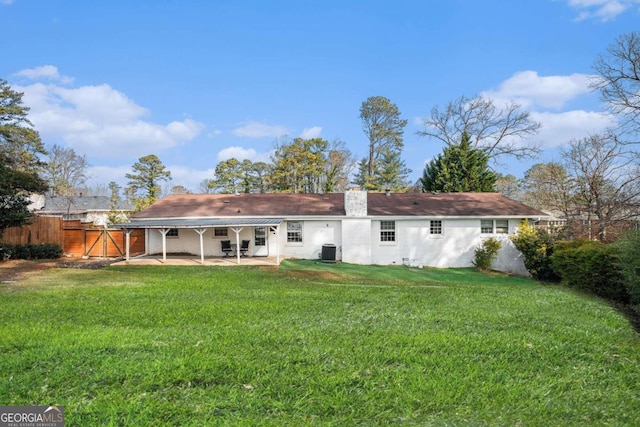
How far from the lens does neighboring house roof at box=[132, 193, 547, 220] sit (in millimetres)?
19266

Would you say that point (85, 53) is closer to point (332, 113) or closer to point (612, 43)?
point (332, 113)

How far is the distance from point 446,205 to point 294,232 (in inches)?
345

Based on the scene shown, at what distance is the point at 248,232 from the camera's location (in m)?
19.7

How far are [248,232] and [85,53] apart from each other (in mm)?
10647

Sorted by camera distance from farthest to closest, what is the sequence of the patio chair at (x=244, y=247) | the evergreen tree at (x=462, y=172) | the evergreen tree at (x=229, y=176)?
1. the evergreen tree at (x=229, y=176)
2. the evergreen tree at (x=462, y=172)
3. the patio chair at (x=244, y=247)

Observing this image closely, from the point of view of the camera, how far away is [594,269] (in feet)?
34.3

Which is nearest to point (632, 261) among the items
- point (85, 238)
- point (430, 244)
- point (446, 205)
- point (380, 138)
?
point (430, 244)

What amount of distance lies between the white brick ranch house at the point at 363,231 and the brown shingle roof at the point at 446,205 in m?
0.05

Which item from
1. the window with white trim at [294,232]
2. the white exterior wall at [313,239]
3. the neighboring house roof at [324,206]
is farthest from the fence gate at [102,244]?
the window with white trim at [294,232]

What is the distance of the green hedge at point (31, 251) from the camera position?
655 inches

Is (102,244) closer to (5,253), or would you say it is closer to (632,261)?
(5,253)

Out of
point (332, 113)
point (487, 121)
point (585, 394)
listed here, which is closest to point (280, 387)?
point (585, 394)
